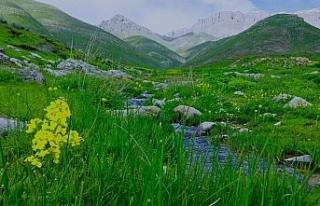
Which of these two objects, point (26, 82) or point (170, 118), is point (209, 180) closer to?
point (170, 118)

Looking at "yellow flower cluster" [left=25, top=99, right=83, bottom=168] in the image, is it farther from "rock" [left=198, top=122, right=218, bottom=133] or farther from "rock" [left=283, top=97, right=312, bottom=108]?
"rock" [left=283, top=97, right=312, bottom=108]

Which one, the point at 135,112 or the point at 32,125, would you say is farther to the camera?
the point at 135,112

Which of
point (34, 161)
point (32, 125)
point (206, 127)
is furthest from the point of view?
point (206, 127)

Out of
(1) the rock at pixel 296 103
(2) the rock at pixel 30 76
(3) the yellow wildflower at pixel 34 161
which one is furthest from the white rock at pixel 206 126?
(2) the rock at pixel 30 76

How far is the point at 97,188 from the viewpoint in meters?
3.58

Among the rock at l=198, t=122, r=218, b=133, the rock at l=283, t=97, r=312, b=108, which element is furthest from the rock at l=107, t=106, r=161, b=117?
the rock at l=283, t=97, r=312, b=108

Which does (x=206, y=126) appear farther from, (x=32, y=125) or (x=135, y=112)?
(x=32, y=125)

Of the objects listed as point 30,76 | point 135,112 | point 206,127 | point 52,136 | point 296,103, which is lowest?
point 206,127

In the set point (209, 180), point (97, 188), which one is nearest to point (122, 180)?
point (97, 188)

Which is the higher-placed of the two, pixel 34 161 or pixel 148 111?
pixel 34 161

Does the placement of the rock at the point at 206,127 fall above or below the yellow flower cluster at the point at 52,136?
below

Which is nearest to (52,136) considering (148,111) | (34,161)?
(34,161)

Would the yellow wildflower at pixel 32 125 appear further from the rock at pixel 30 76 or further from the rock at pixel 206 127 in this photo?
the rock at pixel 30 76

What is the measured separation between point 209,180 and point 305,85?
18104 mm
